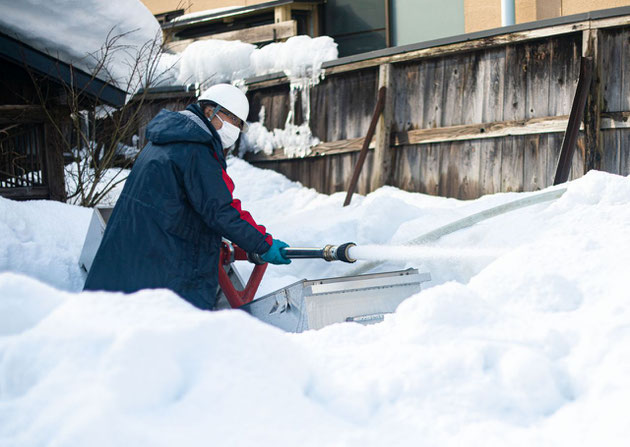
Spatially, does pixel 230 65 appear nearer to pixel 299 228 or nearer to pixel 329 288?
pixel 299 228

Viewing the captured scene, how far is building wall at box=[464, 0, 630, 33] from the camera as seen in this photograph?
8750 millimetres

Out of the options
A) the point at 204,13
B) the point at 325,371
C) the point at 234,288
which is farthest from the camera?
the point at 204,13

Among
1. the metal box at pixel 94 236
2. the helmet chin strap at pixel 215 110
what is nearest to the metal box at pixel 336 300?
the helmet chin strap at pixel 215 110

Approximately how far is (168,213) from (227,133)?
2.30 feet

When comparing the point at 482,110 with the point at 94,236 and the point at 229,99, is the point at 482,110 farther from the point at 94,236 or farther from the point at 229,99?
the point at 94,236

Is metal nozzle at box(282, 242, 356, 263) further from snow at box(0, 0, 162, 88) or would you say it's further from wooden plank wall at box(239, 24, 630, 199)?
snow at box(0, 0, 162, 88)

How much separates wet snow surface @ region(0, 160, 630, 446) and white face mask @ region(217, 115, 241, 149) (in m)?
1.89

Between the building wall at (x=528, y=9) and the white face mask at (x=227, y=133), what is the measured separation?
6.59 meters

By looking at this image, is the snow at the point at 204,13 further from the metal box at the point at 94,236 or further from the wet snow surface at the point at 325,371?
the wet snow surface at the point at 325,371

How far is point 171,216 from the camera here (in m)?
3.26

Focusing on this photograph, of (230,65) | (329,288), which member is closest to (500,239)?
(329,288)

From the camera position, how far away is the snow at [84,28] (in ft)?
19.4

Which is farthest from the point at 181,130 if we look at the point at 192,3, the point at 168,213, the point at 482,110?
the point at 192,3

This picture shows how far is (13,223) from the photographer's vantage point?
17.7ft
